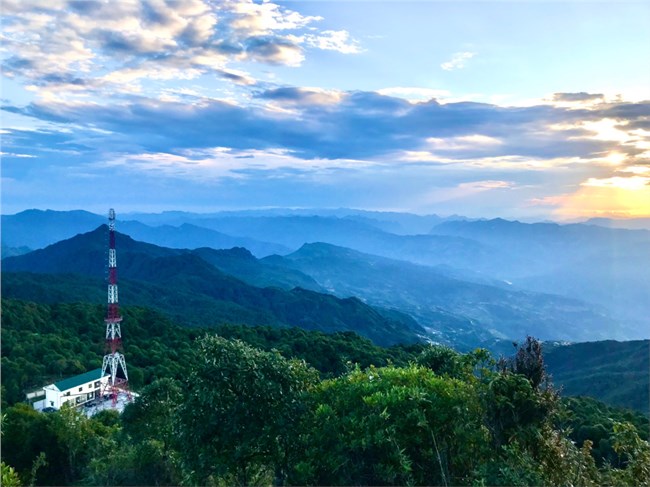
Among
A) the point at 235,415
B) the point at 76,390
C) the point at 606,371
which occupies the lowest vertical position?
the point at 606,371

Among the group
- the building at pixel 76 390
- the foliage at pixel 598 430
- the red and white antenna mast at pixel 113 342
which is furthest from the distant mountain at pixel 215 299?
the foliage at pixel 598 430

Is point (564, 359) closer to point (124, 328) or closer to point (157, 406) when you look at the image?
point (124, 328)

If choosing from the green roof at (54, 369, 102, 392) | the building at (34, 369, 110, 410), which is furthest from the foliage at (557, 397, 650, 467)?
the green roof at (54, 369, 102, 392)

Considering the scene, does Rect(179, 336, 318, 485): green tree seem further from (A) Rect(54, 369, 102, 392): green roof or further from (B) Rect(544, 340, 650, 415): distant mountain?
(B) Rect(544, 340, 650, 415): distant mountain

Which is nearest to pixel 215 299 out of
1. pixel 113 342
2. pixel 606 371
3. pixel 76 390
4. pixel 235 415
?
pixel 76 390

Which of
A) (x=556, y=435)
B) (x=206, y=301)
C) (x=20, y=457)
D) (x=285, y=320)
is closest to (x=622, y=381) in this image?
(x=556, y=435)

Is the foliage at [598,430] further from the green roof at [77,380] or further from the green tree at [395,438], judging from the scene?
the green roof at [77,380]

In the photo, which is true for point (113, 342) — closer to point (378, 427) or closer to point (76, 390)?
point (76, 390)
